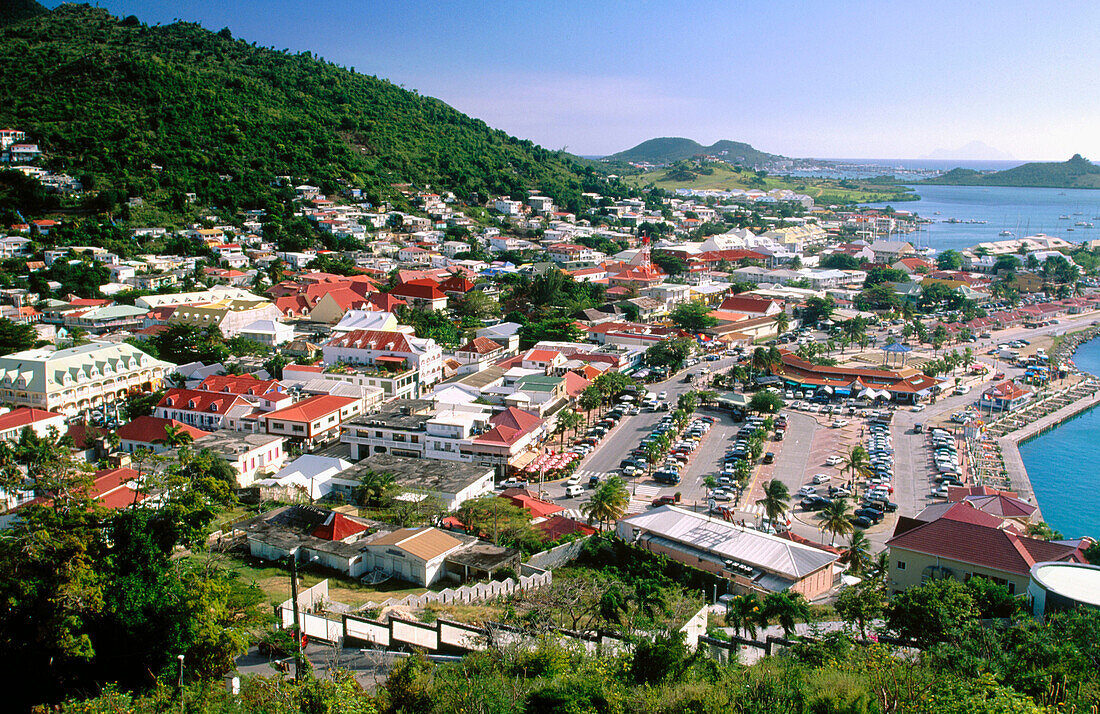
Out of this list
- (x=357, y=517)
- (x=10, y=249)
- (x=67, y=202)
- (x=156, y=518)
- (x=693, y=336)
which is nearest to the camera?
(x=156, y=518)

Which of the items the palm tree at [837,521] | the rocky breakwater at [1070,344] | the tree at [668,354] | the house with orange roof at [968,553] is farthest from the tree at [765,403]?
the rocky breakwater at [1070,344]

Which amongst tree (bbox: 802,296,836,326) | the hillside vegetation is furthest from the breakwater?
the hillside vegetation

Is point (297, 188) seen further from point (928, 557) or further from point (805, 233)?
point (928, 557)

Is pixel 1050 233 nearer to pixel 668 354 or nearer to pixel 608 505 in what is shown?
pixel 668 354

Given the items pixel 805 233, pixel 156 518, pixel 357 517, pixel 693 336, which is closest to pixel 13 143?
pixel 693 336

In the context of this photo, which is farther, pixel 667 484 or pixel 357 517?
pixel 667 484

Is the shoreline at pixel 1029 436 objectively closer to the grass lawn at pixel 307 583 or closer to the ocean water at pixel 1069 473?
the ocean water at pixel 1069 473

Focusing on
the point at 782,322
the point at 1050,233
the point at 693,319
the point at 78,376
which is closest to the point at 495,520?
the point at 78,376
